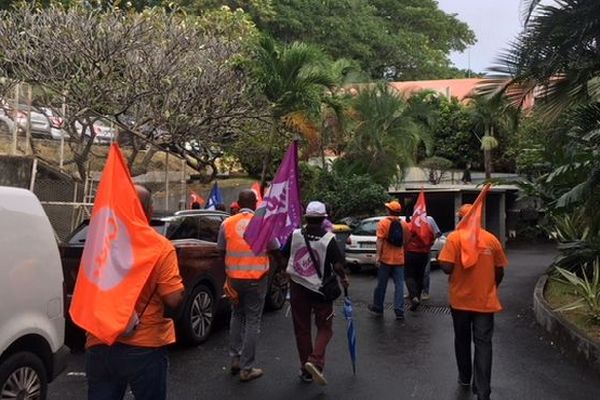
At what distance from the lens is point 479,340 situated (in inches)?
224

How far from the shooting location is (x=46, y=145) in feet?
56.9

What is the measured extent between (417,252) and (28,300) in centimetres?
681

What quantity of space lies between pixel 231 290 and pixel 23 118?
1175 cm

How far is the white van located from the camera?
14.8 feet

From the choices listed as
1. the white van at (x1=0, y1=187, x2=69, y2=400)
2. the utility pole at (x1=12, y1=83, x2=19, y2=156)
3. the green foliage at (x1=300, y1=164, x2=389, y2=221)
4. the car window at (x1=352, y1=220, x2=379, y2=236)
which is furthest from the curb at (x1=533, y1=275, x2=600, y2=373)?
the utility pole at (x1=12, y1=83, x2=19, y2=156)

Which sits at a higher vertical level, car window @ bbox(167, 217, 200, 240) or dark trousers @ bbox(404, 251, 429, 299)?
car window @ bbox(167, 217, 200, 240)

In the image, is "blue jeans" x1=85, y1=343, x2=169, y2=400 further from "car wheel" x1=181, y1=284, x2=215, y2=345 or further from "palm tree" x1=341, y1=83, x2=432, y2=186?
"palm tree" x1=341, y1=83, x2=432, y2=186

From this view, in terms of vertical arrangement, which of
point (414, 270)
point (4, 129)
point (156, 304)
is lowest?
point (414, 270)

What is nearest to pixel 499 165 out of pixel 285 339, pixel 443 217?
pixel 443 217

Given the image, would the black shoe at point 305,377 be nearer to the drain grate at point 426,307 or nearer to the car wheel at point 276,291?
the car wheel at point 276,291

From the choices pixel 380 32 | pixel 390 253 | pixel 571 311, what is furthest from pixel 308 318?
pixel 380 32

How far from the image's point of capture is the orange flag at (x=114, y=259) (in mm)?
3436

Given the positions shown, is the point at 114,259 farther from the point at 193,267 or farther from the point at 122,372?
the point at 193,267

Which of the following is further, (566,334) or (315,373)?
(566,334)
